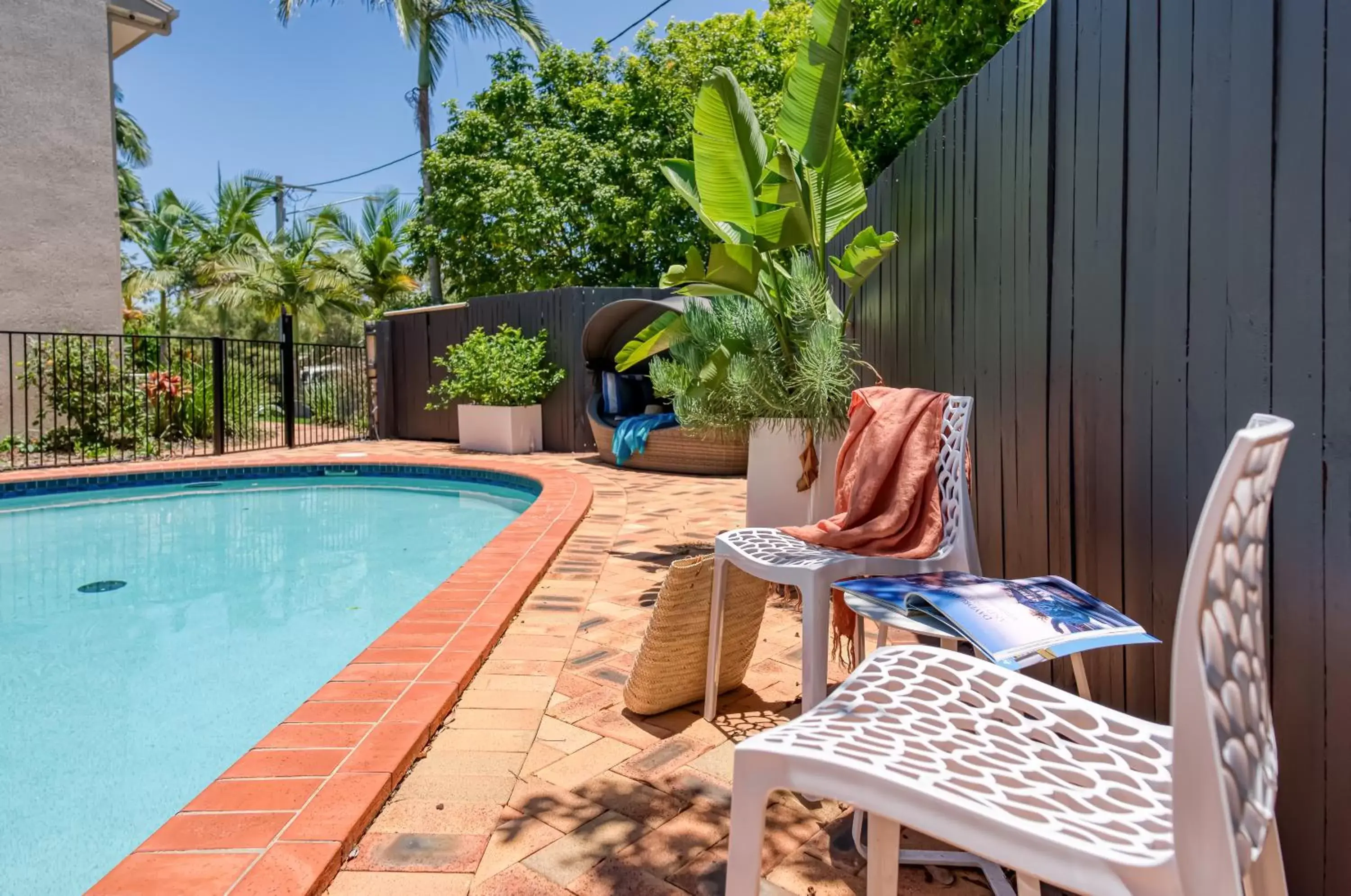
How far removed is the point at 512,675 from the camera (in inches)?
106

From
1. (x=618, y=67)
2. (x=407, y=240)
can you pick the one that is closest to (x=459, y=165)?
(x=407, y=240)

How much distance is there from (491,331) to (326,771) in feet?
30.4

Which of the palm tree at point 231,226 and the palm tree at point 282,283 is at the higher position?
the palm tree at point 231,226

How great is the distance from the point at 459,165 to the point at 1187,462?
17179 mm

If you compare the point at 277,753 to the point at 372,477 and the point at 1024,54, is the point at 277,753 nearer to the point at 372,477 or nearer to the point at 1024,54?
the point at 1024,54

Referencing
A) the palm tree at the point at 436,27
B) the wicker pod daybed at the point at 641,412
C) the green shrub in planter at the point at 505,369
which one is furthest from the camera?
the palm tree at the point at 436,27

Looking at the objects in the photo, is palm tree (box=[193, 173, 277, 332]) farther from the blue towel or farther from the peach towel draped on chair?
the peach towel draped on chair

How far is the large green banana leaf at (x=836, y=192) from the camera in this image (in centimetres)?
380

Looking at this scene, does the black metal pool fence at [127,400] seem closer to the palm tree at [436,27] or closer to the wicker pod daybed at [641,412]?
the wicker pod daybed at [641,412]

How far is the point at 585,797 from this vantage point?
1.91m

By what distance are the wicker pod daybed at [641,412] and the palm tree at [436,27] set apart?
377 inches

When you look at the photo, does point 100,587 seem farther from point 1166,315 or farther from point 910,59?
point 910,59

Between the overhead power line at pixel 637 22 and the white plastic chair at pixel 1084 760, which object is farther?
the overhead power line at pixel 637 22

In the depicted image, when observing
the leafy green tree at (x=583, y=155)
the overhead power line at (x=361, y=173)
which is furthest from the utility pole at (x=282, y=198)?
the leafy green tree at (x=583, y=155)
